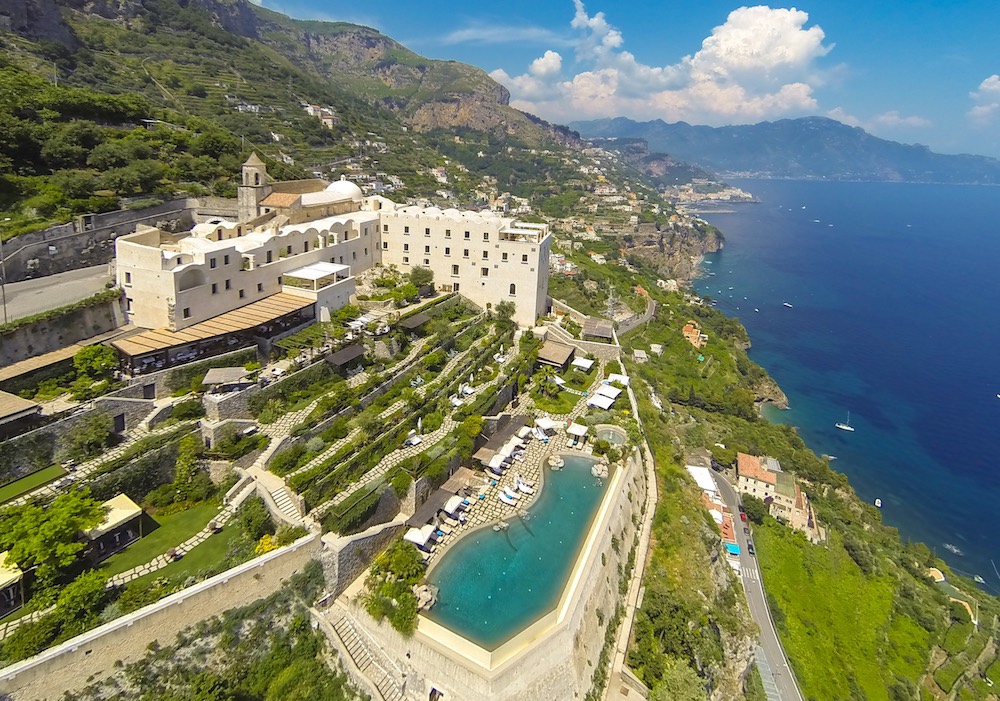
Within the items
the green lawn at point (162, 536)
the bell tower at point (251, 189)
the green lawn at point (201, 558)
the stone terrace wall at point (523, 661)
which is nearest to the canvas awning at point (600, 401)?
the stone terrace wall at point (523, 661)

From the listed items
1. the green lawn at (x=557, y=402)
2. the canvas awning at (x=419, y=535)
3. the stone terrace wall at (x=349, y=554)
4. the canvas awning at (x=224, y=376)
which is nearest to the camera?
the stone terrace wall at (x=349, y=554)

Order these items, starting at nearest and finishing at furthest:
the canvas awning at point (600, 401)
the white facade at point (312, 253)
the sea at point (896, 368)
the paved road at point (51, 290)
A: the paved road at point (51, 290), the white facade at point (312, 253), the canvas awning at point (600, 401), the sea at point (896, 368)

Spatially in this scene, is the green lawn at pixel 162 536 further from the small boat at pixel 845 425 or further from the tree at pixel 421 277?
the small boat at pixel 845 425

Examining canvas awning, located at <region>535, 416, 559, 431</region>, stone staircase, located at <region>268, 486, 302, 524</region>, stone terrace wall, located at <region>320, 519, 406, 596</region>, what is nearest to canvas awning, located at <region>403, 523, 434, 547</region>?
Result: stone terrace wall, located at <region>320, 519, 406, 596</region>

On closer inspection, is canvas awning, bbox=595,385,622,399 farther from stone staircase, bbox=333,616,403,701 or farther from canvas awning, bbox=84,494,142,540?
canvas awning, bbox=84,494,142,540

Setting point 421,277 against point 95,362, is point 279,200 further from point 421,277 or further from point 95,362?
point 95,362

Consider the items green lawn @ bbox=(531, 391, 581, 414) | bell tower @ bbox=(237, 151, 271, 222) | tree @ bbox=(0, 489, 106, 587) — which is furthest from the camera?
bell tower @ bbox=(237, 151, 271, 222)
